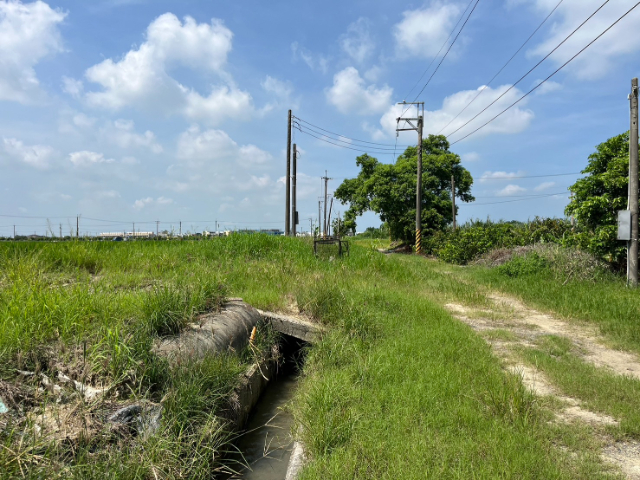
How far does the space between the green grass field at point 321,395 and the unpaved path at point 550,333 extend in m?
0.23

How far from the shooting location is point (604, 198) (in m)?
10.5

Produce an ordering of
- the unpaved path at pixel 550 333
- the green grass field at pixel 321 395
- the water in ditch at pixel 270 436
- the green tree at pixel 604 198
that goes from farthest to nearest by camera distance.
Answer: the green tree at pixel 604 198, the water in ditch at pixel 270 436, the unpaved path at pixel 550 333, the green grass field at pixel 321 395

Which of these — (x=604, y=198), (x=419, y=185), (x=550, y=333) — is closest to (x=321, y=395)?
(x=550, y=333)

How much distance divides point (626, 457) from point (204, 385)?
140 inches

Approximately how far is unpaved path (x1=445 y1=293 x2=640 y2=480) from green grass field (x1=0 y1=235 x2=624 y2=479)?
0.77ft

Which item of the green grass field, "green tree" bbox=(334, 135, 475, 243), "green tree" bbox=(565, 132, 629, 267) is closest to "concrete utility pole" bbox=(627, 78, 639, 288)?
"green tree" bbox=(565, 132, 629, 267)

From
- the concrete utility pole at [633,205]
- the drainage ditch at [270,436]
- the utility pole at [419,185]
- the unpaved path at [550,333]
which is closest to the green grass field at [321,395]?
the unpaved path at [550,333]

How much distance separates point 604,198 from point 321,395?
381 inches

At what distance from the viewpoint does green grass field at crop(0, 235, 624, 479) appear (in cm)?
298

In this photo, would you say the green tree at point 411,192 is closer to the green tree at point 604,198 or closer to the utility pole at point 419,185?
the utility pole at point 419,185

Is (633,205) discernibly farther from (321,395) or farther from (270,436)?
(270,436)

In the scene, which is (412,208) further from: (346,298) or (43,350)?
(43,350)

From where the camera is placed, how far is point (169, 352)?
429 centimetres

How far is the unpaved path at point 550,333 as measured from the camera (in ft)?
11.3
